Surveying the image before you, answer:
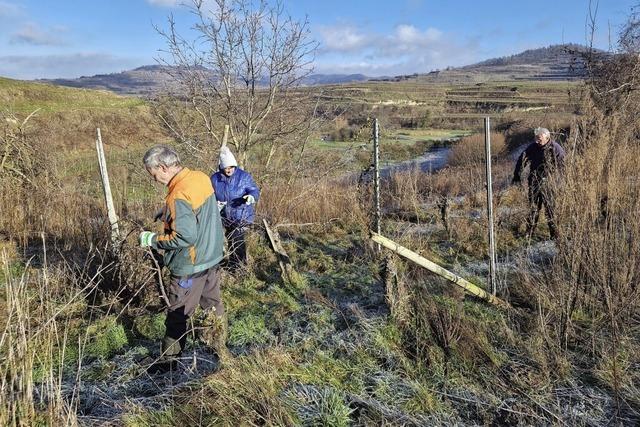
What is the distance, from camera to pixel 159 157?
3020 millimetres

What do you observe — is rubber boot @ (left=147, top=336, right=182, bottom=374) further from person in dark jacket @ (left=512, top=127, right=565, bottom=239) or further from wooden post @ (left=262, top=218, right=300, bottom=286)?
person in dark jacket @ (left=512, top=127, right=565, bottom=239)

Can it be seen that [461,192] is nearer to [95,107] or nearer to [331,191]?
[331,191]

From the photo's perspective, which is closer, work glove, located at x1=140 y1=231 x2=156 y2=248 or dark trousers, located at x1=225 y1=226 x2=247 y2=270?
work glove, located at x1=140 y1=231 x2=156 y2=248

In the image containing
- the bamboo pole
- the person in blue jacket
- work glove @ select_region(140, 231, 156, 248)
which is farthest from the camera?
the person in blue jacket

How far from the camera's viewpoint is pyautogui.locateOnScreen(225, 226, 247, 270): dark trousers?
5.13m

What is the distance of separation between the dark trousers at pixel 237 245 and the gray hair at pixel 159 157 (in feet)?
6.77

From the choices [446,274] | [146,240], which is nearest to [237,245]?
[146,240]

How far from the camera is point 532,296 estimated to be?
4090 millimetres

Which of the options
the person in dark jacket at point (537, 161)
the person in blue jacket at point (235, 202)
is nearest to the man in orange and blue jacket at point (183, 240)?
the person in blue jacket at point (235, 202)

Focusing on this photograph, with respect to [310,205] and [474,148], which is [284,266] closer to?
[310,205]

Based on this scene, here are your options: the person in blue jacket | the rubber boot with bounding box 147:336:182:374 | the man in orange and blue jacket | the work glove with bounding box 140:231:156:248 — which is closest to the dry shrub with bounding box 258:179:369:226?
the person in blue jacket

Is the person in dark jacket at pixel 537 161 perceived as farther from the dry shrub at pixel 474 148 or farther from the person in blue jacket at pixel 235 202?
the dry shrub at pixel 474 148

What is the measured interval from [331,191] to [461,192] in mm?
4378

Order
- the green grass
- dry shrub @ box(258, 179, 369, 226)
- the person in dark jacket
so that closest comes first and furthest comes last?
the person in dark jacket < dry shrub @ box(258, 179, 369, 226) < the green grass
